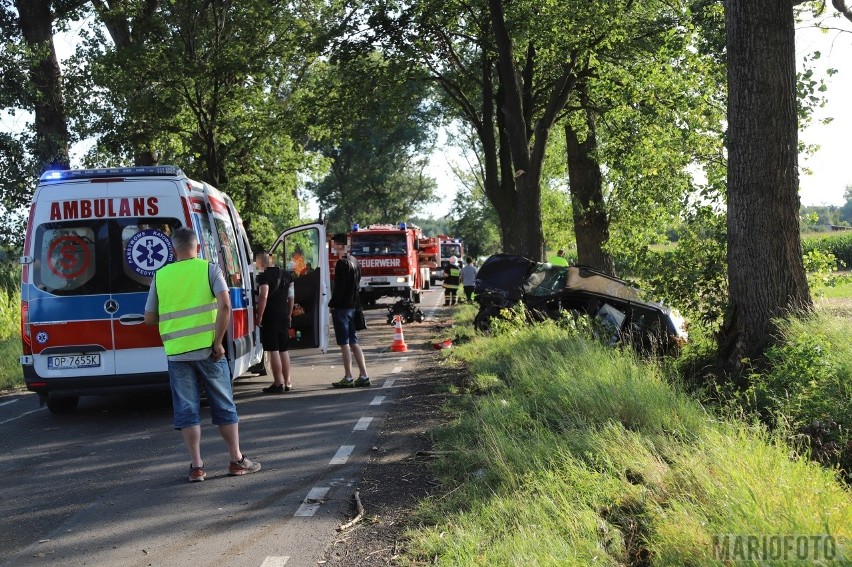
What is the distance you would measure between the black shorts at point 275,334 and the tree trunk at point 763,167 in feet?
19.0

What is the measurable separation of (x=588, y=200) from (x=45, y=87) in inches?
515

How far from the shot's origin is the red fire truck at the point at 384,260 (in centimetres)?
2858

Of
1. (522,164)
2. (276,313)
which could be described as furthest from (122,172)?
(522,164)

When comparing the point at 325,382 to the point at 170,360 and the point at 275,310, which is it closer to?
the point at 275,310

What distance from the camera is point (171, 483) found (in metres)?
7.32

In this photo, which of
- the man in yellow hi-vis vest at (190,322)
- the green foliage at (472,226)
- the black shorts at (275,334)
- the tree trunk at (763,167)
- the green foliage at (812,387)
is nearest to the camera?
the green foliage at (812,387)

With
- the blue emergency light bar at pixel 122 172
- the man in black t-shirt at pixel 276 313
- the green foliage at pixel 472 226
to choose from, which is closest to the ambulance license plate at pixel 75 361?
the blue emergency light bar at pixel 122 172

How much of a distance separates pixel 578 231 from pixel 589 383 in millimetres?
14637

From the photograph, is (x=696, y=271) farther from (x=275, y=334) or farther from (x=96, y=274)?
(x=96, y=274)

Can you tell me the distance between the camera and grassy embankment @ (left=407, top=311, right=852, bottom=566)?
4.38 m

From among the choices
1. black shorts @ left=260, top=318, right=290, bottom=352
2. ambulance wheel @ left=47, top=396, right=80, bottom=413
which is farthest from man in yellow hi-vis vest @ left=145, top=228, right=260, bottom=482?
black shorts @ left=260, top=318, right=290, bottom=352

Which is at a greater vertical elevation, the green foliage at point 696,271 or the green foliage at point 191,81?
the green foliage at point 191,81

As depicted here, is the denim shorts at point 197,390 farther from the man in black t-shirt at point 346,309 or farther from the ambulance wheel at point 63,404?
the man in black t-shirt at point 346,309

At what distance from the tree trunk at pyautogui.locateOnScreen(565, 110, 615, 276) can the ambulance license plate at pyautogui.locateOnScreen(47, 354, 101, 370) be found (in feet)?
45.0
